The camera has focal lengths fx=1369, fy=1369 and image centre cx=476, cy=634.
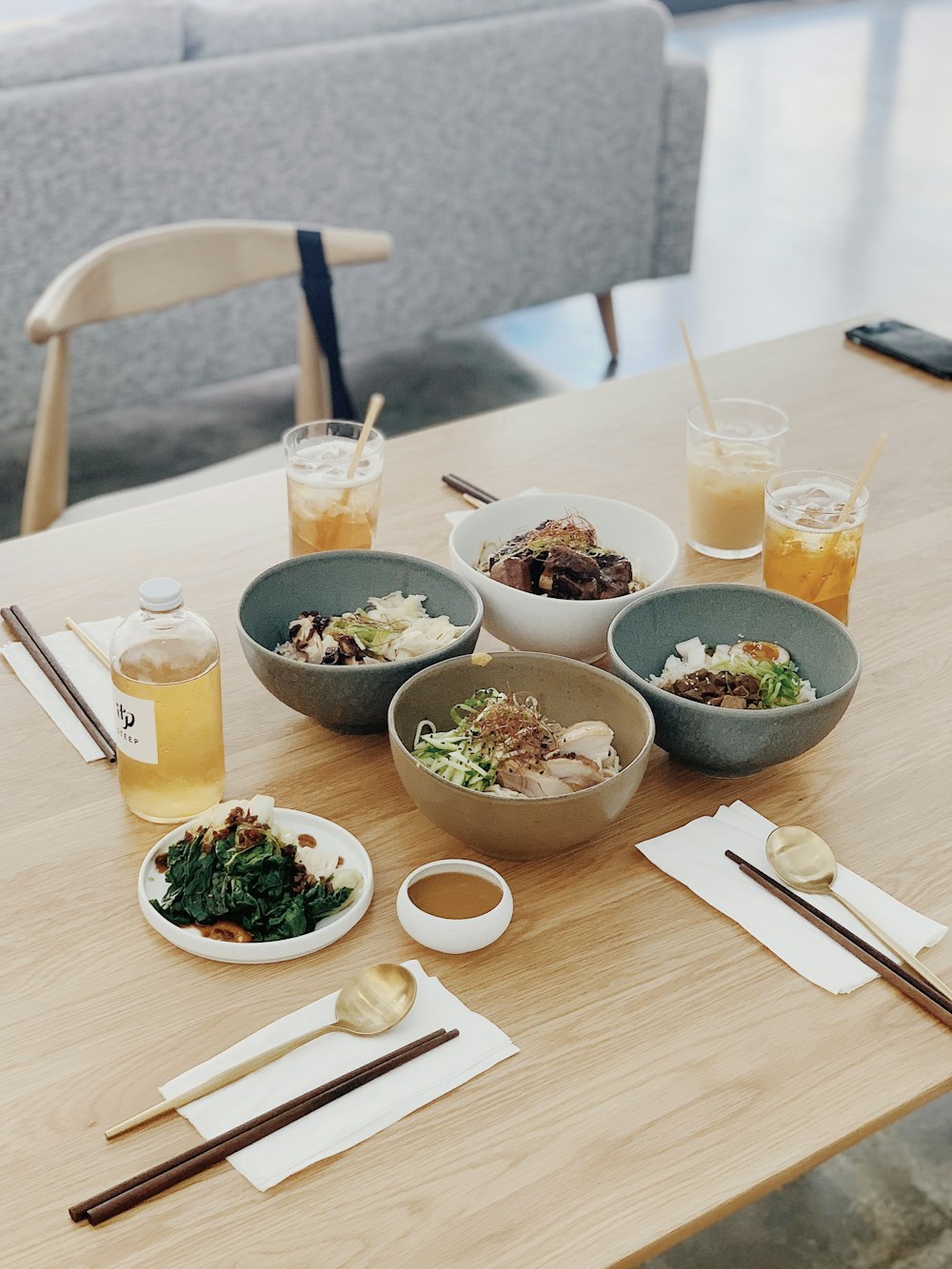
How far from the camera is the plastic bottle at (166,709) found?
1.11 m

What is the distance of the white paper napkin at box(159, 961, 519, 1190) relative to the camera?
2.84 feet

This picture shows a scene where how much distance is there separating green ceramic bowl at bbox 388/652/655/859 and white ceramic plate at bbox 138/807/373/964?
7 centimetres

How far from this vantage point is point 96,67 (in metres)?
3.15

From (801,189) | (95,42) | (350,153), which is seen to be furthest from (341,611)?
(801,189)

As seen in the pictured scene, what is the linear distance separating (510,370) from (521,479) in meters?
2.43

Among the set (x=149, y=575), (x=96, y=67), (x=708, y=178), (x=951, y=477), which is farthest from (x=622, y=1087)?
(x=708, y=178)

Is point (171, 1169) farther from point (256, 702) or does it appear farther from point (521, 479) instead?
point (521, 479)

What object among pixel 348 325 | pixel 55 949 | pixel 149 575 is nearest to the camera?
pixel 55 949

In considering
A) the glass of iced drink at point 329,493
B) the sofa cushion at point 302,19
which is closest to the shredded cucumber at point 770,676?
the glass of iced drink at point 329,493

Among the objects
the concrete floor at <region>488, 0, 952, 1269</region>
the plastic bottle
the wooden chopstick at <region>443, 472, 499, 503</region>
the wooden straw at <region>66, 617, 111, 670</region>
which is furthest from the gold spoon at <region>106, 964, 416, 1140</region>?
the wooden chopstick at <region>443, 472, 499, 503</region>

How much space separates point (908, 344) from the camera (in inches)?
81.7

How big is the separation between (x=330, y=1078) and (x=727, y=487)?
34.1 inches

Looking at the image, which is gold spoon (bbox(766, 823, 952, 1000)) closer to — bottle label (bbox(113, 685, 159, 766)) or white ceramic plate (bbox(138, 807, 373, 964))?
white ceramic plate (bbox(138, 807, 373, 964))

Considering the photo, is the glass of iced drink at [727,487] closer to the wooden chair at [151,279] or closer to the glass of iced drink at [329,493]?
the glass of iced drink at [329,493]
